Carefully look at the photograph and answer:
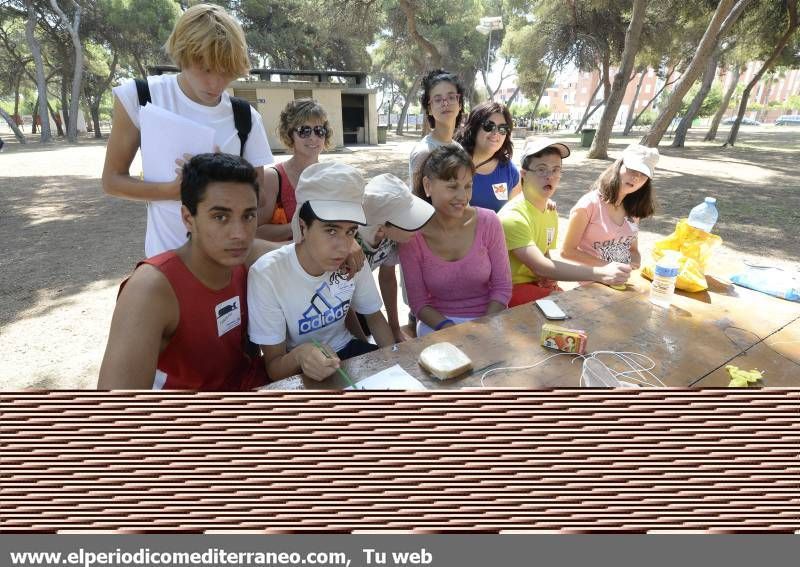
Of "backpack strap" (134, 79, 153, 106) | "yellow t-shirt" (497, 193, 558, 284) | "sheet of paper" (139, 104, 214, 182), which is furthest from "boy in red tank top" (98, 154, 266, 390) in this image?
"yellow t-shirt" (497, 193, 558, 284)

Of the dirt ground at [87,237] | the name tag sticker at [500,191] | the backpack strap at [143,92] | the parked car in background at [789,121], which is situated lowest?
the dirt ground at [87,237]

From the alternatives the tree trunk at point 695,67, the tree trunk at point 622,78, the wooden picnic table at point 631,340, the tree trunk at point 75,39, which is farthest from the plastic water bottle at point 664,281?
the tree trunk at point 75,39

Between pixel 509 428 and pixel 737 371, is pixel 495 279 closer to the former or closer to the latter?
pixel 737 371

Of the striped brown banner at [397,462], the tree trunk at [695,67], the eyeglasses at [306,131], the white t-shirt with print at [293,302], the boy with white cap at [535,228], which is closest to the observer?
the striped brown banner at [397,462]

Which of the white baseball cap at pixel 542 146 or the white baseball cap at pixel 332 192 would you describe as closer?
the white baseball cap at pixel 332 192

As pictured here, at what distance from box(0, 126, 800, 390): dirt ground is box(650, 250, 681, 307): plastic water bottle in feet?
7.36

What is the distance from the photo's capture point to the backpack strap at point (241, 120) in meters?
2.19

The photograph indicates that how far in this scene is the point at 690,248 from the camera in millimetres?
2537

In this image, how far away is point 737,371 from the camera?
1.56 meters

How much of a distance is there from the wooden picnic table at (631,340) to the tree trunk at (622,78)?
498 inches

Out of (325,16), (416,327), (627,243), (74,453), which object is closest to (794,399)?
(74,453)

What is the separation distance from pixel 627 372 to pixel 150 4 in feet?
88.9

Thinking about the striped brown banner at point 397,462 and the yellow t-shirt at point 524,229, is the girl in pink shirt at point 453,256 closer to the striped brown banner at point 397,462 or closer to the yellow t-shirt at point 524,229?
the yellow t-shirt at point 524,229

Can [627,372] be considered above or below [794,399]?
below
